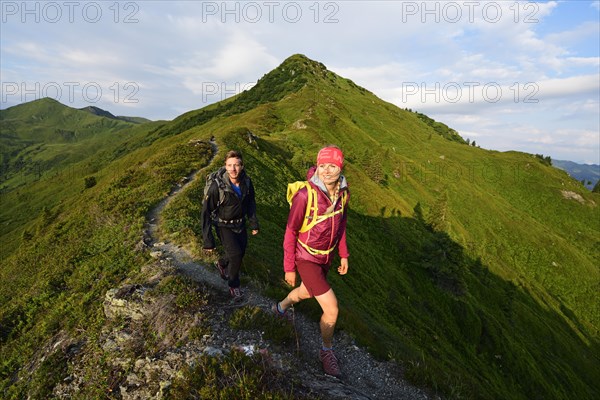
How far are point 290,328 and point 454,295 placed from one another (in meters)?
36.1

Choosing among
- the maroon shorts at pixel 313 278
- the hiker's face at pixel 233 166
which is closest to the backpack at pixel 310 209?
the maroon shorts at pixel 313 278

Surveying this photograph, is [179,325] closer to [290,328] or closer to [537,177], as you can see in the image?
[290,328]

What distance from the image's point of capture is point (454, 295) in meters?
37.6

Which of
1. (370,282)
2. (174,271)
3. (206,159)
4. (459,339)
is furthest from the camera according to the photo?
(459,339)

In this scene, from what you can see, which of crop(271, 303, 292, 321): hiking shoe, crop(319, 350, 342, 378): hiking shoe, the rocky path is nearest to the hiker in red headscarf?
crop(319, 350, 342, 378): hiking shoe

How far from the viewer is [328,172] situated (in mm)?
5941

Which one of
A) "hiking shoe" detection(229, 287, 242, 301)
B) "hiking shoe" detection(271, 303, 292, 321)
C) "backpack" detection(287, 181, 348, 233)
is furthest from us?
"hiking shoe" detection(229, 287, 242, 301)

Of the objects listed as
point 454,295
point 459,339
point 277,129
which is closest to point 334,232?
point 459,339

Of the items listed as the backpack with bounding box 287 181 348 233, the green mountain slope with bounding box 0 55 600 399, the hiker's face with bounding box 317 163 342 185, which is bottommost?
the green mountain slope with bounding box 0 55 600 399

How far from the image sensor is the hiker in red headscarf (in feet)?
19.6

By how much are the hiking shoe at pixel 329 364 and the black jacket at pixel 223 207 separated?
3879mm

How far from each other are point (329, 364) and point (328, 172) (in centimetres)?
444

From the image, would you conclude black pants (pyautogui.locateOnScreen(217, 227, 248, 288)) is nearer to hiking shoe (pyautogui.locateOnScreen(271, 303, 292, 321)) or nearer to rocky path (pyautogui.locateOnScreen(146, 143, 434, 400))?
rocky path (pyautogui.locateOnScreen(146, 143, 434, 400))

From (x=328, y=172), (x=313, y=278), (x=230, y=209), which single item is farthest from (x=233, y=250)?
(x=328, y=172)
